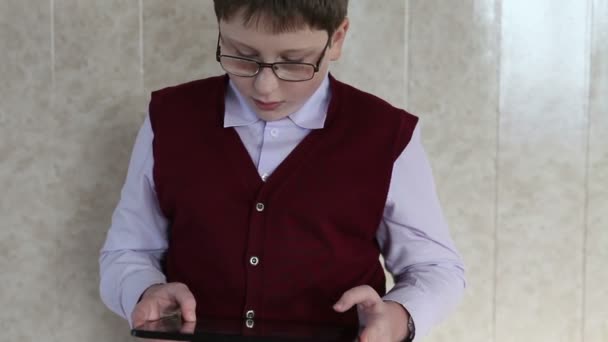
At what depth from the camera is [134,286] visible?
110 cm

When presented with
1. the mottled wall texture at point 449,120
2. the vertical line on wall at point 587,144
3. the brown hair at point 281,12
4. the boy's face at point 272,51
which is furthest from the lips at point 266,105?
the vertical line on wall at point 587,144

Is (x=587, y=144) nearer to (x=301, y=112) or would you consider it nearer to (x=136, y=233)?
(x=301, y=112)

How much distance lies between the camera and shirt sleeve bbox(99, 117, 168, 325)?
45.3 inches

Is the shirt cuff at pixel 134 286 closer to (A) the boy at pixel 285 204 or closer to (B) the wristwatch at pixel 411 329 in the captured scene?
(A) the boy at pixel 285 204

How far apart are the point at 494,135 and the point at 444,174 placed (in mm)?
112

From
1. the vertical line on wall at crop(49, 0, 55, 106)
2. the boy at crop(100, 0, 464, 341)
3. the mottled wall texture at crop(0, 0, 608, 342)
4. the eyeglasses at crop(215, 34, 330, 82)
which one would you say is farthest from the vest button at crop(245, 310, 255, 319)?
the vertical line on wall at crop(49, 0, 55, 106)

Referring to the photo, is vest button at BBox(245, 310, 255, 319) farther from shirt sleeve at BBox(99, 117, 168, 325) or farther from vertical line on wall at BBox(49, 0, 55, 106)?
vertical line on wall at BBox(49, 0, 55, 106)

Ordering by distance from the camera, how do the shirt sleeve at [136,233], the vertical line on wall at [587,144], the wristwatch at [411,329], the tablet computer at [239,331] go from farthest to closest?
the vertical line on wall at [587,144]
the shirt sleeve at [136,233]
the wristwatch at [411,329]
the tablet computer at [239,331]

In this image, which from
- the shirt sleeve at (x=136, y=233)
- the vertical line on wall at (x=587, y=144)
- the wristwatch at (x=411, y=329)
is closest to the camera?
the wristwatch at (x=411, y=329)

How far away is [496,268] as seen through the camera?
147cm

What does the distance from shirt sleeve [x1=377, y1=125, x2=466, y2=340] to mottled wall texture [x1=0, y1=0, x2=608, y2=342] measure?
0.31m

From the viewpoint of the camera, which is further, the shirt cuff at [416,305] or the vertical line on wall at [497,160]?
the vertical line on wall at [497,160]

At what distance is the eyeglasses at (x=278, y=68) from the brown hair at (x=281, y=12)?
0.04 m

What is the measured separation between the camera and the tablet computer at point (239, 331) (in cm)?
92
